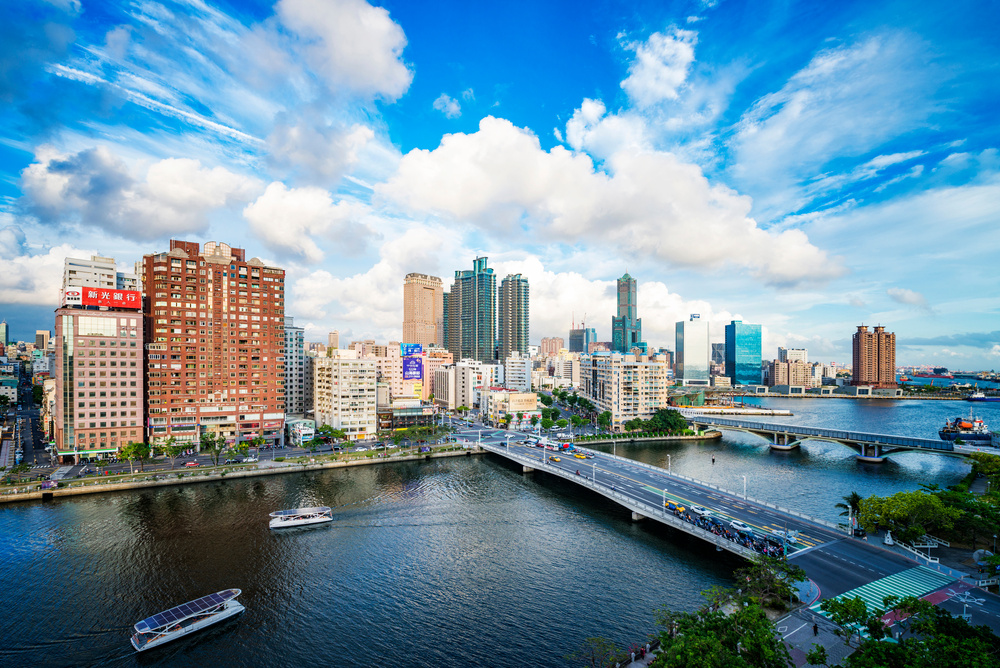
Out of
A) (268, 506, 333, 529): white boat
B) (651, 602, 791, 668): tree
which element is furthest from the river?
(651, 602, 791, 668): tree

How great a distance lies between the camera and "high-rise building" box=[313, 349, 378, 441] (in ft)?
285

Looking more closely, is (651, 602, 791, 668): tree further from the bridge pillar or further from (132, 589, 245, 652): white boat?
the bridge pillar

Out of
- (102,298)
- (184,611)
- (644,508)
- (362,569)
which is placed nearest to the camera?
(184,611)

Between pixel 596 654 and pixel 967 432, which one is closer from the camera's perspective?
pixel 596 654

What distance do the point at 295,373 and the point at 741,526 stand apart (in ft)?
340

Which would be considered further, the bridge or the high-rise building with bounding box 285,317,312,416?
the high-rise building with bounding box 285,317,312,416

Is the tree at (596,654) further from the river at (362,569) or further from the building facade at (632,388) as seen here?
the building facade at (632,388)

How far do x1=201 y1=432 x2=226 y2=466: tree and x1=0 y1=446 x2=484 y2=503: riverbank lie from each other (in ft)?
9.40

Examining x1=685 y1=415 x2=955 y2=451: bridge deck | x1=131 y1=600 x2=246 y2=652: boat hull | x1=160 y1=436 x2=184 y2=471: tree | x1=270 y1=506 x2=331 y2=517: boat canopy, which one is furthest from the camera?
x1=685 y1=415 x2=955 y2=451: bridge deck

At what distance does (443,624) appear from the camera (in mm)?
31016

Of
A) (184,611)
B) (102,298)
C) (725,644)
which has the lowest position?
(184,611)

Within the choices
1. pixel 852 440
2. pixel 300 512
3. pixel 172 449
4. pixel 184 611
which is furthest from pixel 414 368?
pixel 852 440

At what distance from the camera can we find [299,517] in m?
48.2

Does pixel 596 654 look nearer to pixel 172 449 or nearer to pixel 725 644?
pixel 725 644
